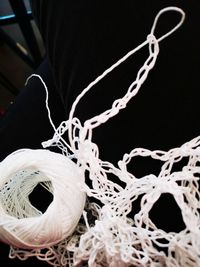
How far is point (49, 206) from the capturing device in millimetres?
455

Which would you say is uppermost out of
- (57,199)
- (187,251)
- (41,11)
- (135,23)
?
(41,11)

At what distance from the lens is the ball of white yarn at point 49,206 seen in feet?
1.48

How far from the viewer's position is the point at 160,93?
467 millimetres

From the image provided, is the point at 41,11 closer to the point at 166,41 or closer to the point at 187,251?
the point at 166,41

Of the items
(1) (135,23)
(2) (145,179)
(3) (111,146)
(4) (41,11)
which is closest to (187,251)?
(2) (145,179)

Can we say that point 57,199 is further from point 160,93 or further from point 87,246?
point 160,93

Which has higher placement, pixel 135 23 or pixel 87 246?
pixel 135 23

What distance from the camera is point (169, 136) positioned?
468 mm

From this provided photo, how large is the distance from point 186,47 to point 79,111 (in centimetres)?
19

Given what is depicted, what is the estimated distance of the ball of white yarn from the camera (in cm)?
45

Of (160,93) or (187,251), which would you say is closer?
(187,251)

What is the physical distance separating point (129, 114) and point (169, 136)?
66 millimetres

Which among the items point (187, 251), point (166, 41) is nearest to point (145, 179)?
point (187, 251)

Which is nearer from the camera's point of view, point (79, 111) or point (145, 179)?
point (145, 179)
